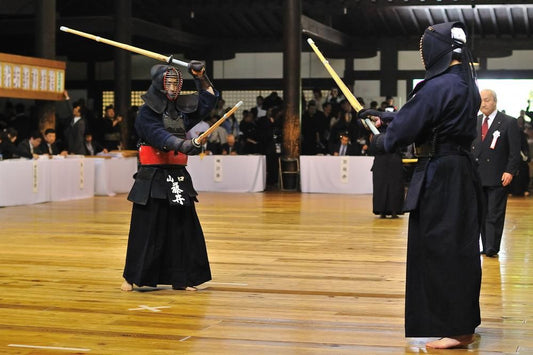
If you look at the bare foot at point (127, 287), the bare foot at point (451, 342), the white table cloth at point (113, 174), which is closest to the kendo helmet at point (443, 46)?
the bare foot at point (451, 342)

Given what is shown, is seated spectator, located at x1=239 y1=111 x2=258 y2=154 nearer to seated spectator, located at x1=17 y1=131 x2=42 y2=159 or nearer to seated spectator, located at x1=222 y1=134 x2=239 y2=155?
seated spectator, located at x1=222 y1=134 x2=239 y2=155

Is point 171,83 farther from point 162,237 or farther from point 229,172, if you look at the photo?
point 229,172

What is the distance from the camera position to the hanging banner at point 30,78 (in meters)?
12.4

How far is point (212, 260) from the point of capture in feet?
23.5

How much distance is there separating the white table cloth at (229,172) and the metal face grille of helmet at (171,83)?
368 inches

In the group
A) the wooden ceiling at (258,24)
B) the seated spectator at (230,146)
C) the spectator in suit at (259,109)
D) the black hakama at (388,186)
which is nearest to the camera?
the black hakama at (388,186)

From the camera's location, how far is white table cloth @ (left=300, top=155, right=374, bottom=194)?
1467 centimetres

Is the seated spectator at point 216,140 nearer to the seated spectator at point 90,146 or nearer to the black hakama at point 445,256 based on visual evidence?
the seated spectator at point 90,146

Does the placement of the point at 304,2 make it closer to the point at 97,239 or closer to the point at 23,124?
the point at 23,124

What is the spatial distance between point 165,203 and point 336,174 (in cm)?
932

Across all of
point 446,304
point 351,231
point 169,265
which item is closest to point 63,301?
point 169,265

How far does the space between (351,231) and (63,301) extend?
447cm

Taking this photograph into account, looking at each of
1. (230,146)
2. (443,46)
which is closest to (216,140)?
(230,146)

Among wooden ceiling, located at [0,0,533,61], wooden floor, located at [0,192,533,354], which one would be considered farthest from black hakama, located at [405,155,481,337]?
wooden ceiling, located at [0,0,533,61]
